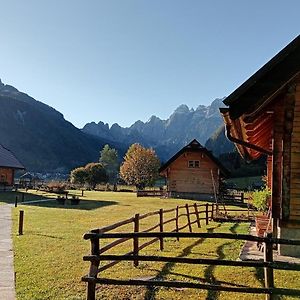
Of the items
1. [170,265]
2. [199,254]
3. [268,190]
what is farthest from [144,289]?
[268,190]

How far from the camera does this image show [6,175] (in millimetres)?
55438

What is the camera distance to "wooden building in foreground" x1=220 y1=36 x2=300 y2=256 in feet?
29.4

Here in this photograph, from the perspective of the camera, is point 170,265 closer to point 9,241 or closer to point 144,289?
point 144,289

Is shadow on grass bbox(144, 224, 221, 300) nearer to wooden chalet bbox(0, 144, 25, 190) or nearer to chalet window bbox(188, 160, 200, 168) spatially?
chalet window bbox(188, 160, 200, 168)

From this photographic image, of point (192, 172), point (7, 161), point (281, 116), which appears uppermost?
point (281, 116)

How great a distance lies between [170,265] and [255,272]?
2.36 meters

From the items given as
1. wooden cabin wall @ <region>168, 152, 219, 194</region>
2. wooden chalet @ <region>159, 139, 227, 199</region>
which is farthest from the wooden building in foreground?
wooden cabin wall @ <region>168, 152, 219, 194</region>

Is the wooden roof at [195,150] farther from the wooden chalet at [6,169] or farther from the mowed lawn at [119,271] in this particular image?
the mowed lawn at [119,271]

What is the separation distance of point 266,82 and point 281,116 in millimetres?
2061

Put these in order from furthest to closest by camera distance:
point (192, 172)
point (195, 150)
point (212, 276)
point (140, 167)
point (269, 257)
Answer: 1. point (140, 167)
2. point (192, 172)
3. point (195, 150)
4. point (212, 276)
5. point (269, 257)

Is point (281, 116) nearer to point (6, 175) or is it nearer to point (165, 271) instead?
point (165, 271)

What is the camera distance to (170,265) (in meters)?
11.2

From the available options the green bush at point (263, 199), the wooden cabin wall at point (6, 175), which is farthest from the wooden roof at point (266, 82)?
the wooden cabin wall at point (6, 175)

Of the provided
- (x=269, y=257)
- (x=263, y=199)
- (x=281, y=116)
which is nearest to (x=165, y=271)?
(x=269, y=257)
